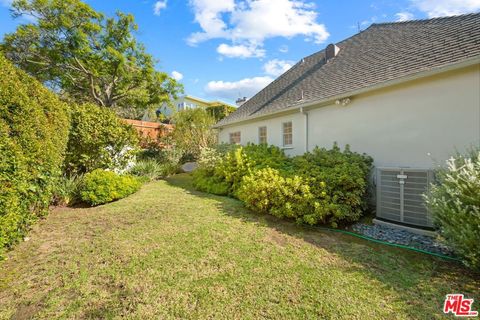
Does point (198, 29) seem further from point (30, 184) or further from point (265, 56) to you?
point (30, 184)

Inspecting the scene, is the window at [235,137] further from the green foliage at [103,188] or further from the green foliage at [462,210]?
the green foliage at [462,210]

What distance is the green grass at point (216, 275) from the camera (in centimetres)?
236

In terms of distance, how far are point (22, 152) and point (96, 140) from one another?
407 cm

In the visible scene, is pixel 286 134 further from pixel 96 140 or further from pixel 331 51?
pixel 96 140

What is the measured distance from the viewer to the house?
4434 millimetres

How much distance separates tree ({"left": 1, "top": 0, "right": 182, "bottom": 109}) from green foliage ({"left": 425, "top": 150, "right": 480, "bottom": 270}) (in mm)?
17573

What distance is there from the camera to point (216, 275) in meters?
2.94

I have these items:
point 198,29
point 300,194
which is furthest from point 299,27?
point 300,194

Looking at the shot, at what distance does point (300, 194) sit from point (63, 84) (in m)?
19.2

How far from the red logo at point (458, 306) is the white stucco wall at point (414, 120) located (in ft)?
10.6

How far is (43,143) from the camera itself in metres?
3.91

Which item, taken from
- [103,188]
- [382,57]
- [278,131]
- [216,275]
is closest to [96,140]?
[103,188]

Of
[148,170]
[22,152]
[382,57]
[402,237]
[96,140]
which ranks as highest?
[382,57]

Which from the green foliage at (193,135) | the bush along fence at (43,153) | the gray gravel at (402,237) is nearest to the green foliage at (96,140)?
the bush along fence at (43,153)
